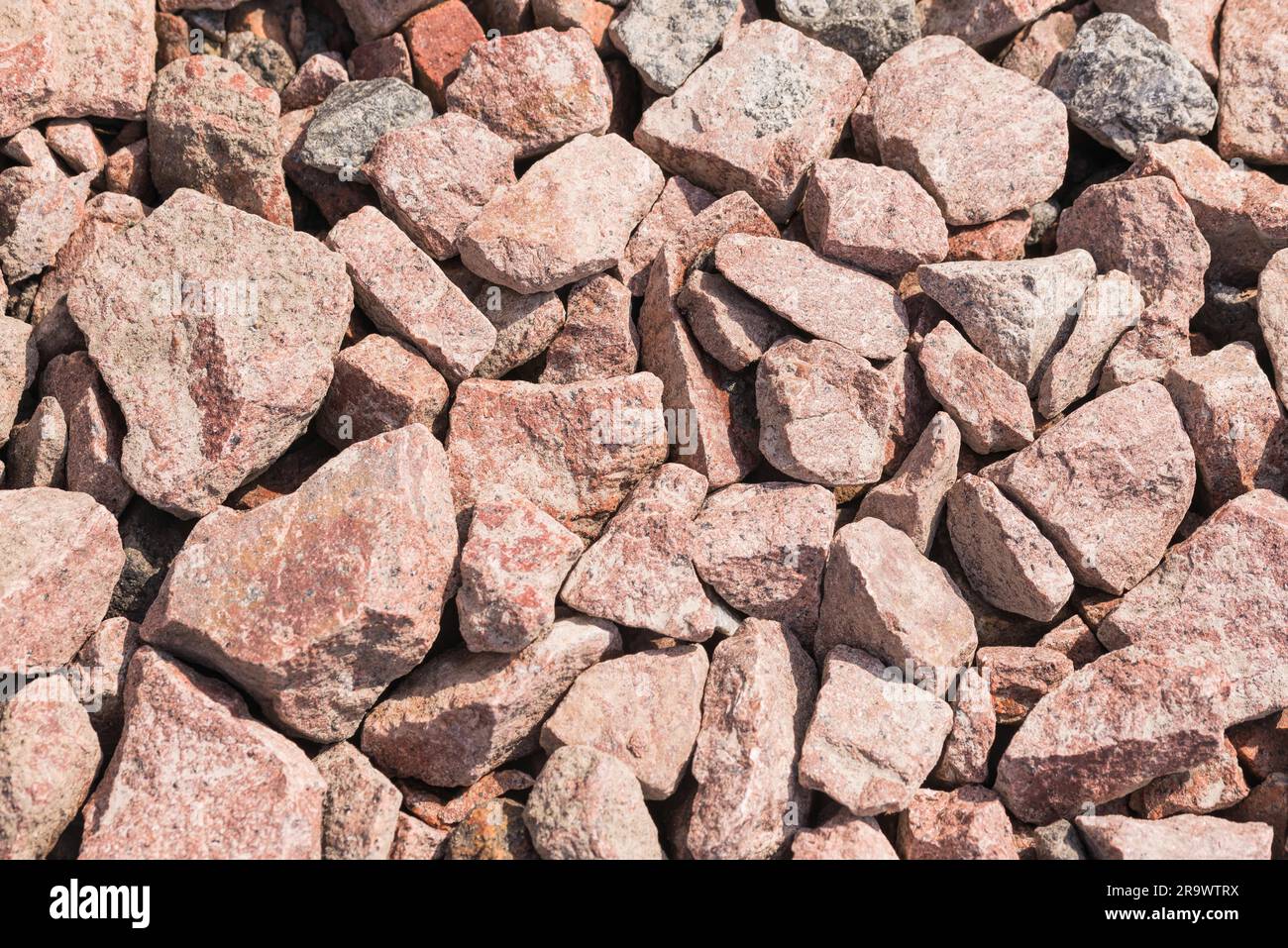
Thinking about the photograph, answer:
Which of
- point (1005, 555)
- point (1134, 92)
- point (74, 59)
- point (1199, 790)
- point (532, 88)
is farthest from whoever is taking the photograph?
point (1134, 92)

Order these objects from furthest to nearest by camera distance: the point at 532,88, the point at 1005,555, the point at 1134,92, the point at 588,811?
the point at 1134,92, the point at 532,88, the point at 1005,555, the point at 588,811

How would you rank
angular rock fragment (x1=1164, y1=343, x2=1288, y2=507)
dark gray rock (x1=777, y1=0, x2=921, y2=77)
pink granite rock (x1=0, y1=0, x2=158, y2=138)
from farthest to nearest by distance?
1. dark gray rock (x1=777, y1=0, x2=921, y2=77)
2. pink granite rock (x1=0, y1=0, x2=158, y2=138)
3. angular rock fragment (x1=1164, y1=343, x2=1288, y2=507)

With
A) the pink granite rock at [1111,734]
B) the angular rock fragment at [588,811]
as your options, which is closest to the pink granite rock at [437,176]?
the angular rock fragment at [588,811]

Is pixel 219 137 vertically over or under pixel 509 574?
over

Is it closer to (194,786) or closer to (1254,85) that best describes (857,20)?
(1254,85)

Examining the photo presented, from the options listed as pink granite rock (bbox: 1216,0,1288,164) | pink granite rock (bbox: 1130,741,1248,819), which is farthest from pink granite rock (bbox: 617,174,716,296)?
pink granite rock (bbox: 1130,741,1248,819)

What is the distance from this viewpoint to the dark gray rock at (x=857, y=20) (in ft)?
19.1

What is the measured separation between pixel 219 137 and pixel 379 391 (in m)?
1.53

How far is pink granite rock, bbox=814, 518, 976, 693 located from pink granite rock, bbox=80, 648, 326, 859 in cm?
231

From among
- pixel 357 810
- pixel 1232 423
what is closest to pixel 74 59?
pixel 357 810

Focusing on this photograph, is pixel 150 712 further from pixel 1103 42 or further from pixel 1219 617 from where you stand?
pixel 1103 42

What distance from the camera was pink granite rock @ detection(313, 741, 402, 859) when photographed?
4.16 metres

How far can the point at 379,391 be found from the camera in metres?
4.90

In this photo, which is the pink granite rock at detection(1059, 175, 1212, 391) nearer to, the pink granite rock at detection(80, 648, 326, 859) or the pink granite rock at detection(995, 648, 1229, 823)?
the pink granite rock at detection(995, 648, 1229, 823)
